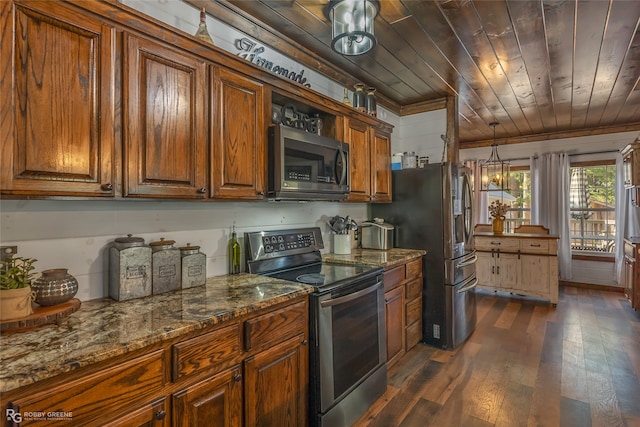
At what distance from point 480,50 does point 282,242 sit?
2.16m

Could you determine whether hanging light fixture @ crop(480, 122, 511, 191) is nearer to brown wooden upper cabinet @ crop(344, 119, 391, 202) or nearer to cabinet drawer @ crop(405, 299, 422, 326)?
brown wooden upper cabinet @ crop(344, 119, 391, 202)

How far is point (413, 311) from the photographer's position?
296 centimetres

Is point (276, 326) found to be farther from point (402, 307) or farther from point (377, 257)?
point (402, 307)

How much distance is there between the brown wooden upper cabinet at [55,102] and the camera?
1.08 meters

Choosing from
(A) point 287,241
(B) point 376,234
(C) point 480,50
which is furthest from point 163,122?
(C) point 480,50

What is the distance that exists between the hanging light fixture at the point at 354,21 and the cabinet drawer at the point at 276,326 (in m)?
1.59

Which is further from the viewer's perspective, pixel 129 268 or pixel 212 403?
pixel 129 268

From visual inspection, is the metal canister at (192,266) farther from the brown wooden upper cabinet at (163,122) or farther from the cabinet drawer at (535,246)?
the cabinet drawer at (535,246)

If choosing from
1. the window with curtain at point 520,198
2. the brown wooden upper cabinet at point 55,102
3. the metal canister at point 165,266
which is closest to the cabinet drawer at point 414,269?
the metal canister at point 165,266

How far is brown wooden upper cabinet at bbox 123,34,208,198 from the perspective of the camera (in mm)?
1364

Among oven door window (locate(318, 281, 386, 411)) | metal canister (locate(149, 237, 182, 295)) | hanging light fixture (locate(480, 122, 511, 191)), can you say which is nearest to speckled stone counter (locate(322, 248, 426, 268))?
oven door window (locate(318, 281, 386, 411))

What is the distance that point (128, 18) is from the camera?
134 centimetres

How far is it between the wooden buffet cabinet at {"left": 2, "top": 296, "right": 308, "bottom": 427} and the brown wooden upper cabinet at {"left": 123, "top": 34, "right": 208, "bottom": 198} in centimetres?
68

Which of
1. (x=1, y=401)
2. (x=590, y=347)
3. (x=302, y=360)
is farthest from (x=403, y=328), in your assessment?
(x=1, y=401)
